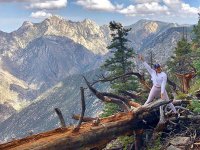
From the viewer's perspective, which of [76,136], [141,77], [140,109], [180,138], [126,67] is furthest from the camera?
[126,67]

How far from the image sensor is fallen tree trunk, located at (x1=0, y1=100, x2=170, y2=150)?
1004 cm

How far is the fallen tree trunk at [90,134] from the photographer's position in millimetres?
10039

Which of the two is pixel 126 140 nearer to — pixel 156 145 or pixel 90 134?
pixel 156 145

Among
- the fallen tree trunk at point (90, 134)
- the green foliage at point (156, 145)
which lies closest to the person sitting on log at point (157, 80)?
the fallen tree trunk at point (90, 134)

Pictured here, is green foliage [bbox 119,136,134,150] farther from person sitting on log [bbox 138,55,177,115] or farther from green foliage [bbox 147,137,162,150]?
person sitting on log [bbox 138,55,177,115]

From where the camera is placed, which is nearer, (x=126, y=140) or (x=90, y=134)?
(x=90, y=134)

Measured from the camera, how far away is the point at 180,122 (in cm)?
1309

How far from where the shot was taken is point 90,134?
1117cm

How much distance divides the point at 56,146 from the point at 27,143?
2.62 feet

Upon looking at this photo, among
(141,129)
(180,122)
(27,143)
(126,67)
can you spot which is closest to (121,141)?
(141,129)

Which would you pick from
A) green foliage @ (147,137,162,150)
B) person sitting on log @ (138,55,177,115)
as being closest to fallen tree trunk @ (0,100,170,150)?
person sitting on log @ (138,55,177,115)

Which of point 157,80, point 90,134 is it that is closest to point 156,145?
point 90,134

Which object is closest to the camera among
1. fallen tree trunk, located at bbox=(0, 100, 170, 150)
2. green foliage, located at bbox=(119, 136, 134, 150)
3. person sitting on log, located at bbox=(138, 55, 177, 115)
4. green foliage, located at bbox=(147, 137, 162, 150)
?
fallen tree trunk, located at bbox=(0, 100, 170, 150)

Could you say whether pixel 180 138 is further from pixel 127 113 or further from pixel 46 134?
pixel 46 134
